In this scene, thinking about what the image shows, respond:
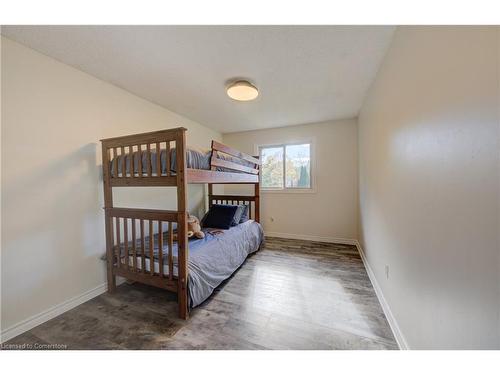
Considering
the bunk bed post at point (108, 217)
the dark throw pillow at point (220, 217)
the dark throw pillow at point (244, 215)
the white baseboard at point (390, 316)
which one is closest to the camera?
the white baseboard at point (390, 316)

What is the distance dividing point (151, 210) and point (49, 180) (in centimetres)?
86

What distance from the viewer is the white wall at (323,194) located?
343 cm

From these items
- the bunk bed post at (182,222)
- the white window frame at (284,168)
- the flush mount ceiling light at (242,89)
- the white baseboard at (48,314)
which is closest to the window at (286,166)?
the white window frame at (284,168)

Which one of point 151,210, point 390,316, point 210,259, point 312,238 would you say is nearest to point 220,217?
point 210,259

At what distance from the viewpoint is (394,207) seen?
4.87 feet

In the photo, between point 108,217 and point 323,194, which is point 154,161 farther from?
point 323,194

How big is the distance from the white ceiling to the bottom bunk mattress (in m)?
1.79

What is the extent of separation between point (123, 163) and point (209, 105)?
4.93 feet

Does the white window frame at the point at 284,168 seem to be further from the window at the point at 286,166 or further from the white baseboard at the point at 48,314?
the white baseboard at the point at 48,314

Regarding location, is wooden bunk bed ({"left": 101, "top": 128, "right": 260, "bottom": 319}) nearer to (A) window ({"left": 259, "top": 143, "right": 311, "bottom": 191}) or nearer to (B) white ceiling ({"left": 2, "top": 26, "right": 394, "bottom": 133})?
(B) white ceiling ({"left": 2, "top": 26, "right": 394, "bottom": 133})

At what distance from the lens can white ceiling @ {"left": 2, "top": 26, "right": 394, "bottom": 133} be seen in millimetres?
1410

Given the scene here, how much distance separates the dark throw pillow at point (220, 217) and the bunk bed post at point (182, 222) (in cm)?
126
